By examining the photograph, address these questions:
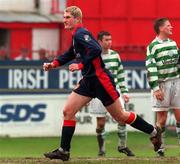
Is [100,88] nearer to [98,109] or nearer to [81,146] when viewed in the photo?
[98,109]

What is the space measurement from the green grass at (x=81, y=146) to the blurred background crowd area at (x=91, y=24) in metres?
5.62

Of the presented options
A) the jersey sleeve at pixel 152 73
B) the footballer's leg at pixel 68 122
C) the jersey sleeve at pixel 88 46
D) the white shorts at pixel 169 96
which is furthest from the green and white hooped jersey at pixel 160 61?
the jersey sleeve at pixel 88 46

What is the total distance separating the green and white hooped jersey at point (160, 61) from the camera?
1234cm

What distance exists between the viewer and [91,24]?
2642 centimetres

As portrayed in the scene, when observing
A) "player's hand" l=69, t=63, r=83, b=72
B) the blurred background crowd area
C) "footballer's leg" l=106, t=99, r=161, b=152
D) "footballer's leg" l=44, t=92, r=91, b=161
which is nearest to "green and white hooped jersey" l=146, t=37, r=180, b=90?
"footballer's leg" l=106, t=99, r=161, b=152

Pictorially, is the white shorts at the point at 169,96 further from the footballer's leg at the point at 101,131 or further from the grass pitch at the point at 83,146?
the grass pitch at the point at 83,146

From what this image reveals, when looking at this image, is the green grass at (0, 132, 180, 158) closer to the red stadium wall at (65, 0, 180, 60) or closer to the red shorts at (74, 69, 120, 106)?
the red shorts at (74, 69, 120, 106)

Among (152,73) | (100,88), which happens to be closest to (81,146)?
(152,73)

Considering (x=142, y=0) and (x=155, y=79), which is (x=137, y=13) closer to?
(x=142, y=0)

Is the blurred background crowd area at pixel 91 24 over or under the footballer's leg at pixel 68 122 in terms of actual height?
over

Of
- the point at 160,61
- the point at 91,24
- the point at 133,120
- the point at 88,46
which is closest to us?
the point at 88,46

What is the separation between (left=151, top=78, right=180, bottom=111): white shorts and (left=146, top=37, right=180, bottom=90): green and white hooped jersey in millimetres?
108

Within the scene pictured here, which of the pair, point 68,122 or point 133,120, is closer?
point 68,122

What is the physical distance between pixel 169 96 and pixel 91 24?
14.0 m
